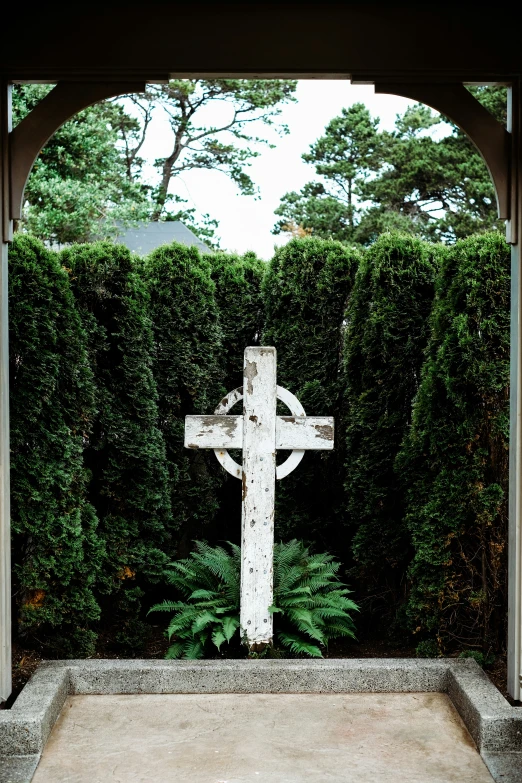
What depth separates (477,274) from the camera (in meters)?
4.39

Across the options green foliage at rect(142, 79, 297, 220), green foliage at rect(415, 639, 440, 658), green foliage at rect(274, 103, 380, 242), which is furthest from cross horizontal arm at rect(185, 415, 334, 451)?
green foliage at rect(274, 103, 380, 242)

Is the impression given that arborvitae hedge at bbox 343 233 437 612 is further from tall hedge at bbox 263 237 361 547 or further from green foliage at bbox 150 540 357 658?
green foliage at bbox 150 540 357 658

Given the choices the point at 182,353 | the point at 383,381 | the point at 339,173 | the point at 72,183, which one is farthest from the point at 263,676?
the point at 339,173

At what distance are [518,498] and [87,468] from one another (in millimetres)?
2429

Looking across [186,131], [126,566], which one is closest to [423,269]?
[126,566]

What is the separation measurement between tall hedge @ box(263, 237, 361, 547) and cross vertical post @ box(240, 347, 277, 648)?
2.83ft

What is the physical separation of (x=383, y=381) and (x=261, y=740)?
2277 millimetres

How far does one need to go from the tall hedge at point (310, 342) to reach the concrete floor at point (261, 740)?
4.80 ft

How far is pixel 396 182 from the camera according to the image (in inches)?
773

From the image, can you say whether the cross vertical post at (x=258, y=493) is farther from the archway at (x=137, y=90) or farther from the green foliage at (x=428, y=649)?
the archway at (x=137, y=90)

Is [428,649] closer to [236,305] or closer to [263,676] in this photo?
[263,676]

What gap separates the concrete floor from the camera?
3227 millimetres

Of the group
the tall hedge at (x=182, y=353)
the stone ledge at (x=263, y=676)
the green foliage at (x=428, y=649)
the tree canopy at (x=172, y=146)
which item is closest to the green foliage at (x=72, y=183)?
the tree canopy at (x=172, y=146)

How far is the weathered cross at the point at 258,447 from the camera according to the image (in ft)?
14.1
